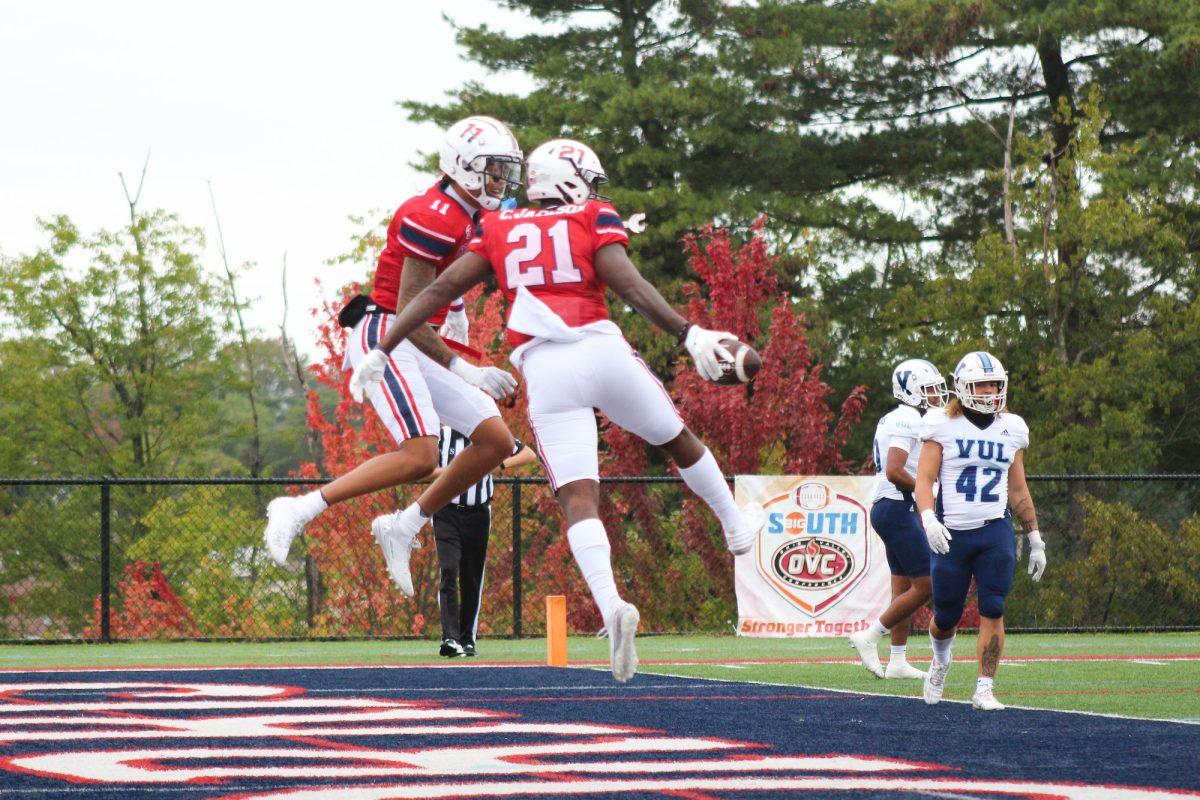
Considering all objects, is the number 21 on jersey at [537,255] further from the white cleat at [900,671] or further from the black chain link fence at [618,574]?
the black chain link fence at [618,574]

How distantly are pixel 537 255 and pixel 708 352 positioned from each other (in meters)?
0.81

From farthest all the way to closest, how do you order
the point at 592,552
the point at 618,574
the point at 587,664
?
1. the point at 618,574
2. the point at 587,664
3. the point at 592,552

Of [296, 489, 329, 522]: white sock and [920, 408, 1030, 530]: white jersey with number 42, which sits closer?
[296, 489, 329, 522]: white sock

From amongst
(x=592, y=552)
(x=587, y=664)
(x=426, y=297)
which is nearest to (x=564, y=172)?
(x=426, y=297)

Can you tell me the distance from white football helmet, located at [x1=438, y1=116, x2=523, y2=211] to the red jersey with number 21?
1.33m

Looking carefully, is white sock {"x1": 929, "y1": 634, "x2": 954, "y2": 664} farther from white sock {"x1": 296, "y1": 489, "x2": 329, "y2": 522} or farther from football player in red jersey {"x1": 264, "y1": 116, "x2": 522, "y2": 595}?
white sock {"x1": 296, "y1": 489, "x2": 329, "y2": 522}

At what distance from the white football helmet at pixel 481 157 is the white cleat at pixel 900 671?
4484mm

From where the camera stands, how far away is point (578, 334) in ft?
22.1

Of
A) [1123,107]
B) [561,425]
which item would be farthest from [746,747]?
[1123,107]

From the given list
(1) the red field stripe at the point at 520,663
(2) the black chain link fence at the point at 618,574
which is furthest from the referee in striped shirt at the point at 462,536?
(2) the black chain link fence at the point at 618,574

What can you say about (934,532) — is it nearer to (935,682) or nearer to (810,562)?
(935,682)

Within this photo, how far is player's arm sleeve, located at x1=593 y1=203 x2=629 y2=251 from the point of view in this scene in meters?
6.73

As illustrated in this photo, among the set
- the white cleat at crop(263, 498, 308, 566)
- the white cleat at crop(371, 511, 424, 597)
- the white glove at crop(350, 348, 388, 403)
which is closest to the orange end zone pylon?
the white cleat at crop(371, 511, 424, 597)

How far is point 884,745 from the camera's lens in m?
6.50
